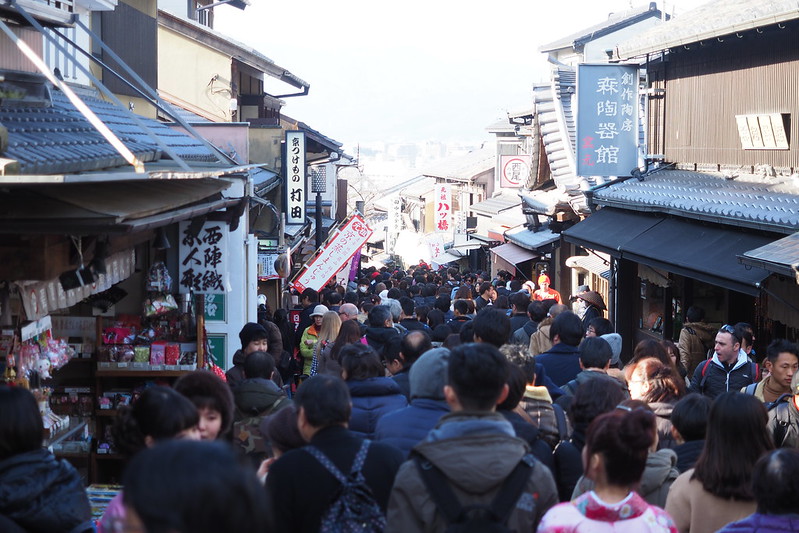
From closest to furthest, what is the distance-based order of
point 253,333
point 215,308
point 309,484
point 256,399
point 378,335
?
point 309,484, point 256,399, point 253,333, point 378,335, point 215,308

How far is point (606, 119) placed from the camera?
15.7m

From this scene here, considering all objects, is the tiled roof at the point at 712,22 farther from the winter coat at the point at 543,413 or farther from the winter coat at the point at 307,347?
the winter coat at the point at 543,413

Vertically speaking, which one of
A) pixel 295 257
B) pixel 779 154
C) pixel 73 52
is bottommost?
pixel 295 257

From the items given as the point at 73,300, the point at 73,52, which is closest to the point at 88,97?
the point at 73,52

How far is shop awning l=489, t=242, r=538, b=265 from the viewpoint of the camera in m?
25.5

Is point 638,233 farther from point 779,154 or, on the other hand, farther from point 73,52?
point 73,52

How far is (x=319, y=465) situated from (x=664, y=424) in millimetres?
2839

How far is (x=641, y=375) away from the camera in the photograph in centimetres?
665

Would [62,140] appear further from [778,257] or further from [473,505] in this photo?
[778,257]

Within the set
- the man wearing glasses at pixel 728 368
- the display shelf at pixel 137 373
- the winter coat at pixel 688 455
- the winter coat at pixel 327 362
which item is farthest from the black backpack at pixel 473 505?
the display shelf at pixel 137 373

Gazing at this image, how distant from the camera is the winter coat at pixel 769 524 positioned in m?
3.94

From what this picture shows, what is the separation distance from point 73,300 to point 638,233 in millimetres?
8785

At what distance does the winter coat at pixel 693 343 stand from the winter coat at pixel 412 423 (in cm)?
741

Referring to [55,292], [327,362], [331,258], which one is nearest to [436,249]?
[331,258]
